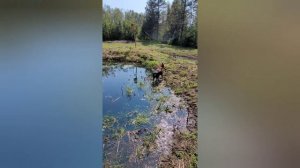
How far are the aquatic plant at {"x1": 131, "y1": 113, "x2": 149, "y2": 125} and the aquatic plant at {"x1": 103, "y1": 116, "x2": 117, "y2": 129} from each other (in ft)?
0.65

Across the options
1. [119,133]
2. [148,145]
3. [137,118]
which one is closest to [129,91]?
[137,118]

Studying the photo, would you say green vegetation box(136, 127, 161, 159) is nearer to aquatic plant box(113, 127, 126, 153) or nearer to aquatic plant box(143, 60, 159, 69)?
aquatic plant box(113, 127, 126, 153)

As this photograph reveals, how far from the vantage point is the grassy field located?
271 cm

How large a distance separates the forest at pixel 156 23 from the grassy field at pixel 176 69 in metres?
0.08

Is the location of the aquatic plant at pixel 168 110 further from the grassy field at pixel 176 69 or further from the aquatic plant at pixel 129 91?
the aquatic plant at pixel 129 91

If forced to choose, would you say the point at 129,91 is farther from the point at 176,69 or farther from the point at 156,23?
the point at 156,23

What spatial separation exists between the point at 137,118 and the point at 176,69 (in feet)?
2.08

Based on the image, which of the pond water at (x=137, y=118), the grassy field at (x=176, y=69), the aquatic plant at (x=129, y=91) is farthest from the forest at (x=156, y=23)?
the aquatic plant at (x=129, y=91)

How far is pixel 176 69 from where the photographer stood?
2889 mm

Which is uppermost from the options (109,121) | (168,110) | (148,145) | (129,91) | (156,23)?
(156,23)
